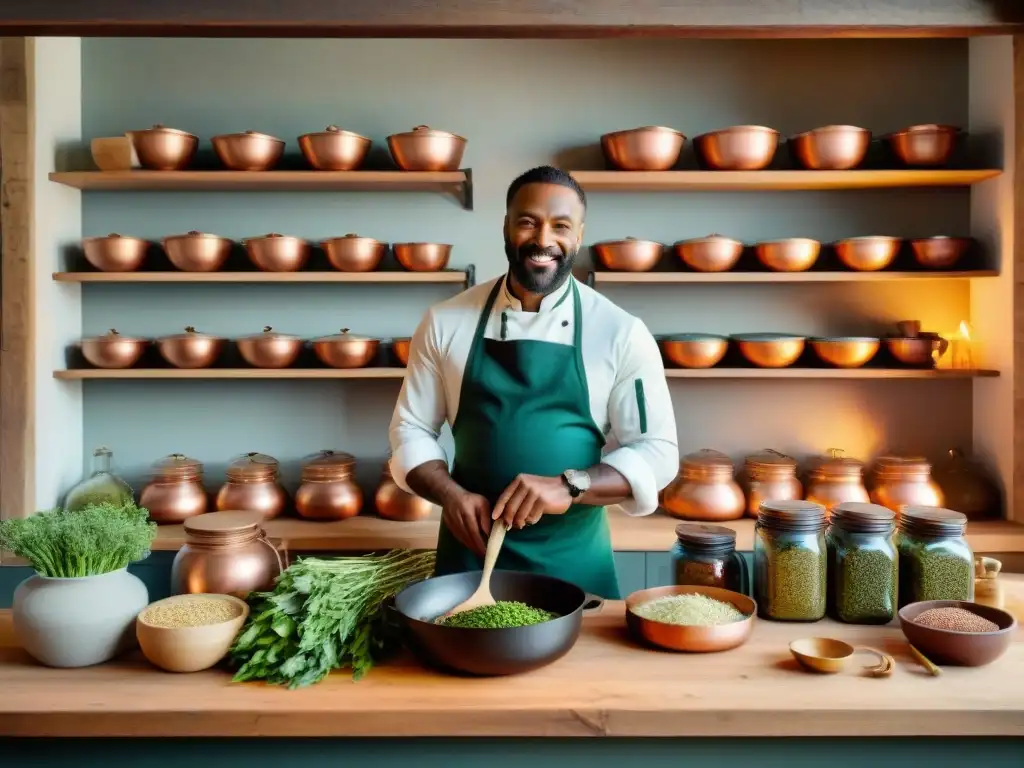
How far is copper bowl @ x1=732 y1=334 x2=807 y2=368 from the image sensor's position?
3.41 meters

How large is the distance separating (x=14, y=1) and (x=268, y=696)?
213 centimetres

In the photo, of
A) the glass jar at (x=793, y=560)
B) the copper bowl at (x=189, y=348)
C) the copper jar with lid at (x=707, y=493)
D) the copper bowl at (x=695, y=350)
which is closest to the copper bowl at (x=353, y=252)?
the copper bowl at (x=189, y=348)

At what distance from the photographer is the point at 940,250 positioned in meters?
3.40

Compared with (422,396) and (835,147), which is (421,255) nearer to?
(422,396)

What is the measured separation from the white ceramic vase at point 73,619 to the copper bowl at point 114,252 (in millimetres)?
2289

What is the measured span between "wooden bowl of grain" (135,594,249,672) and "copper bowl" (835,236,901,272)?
2.81 m

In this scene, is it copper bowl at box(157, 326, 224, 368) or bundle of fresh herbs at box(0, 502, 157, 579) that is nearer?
bundle of fresh herbs at box(0, 502, 157, 579)

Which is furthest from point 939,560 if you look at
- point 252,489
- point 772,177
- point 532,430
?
point 252,489

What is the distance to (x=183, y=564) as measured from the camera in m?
1.63

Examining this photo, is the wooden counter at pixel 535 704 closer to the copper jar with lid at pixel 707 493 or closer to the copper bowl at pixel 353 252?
the copper jar with lid at pixel 707 493

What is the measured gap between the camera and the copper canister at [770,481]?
11.1ft

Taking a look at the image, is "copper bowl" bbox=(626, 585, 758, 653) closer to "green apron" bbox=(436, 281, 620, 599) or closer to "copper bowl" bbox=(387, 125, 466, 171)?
"green apron" bbox=(436, 281, 620, 599)

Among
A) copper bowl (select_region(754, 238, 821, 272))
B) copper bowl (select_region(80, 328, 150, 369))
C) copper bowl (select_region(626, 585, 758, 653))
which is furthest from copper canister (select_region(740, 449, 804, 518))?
copper bowl (select_region(80, 328, 150, 369))

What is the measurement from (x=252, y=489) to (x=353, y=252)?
3.44 feet
